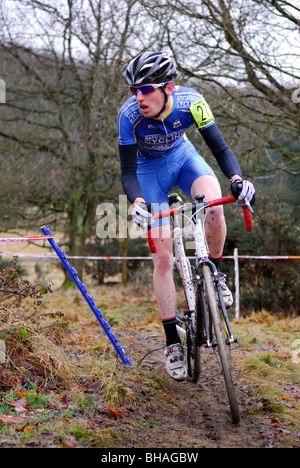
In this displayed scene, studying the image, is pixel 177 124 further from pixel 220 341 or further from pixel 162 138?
pixel 220 341

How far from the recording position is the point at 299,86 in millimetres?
8750

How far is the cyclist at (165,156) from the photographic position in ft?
12.6

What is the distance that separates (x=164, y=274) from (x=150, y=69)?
1.69 m

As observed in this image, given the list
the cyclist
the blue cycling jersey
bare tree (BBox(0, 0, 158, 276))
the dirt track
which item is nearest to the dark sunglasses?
the cyclist

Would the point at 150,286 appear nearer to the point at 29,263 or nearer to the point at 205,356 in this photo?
the point at 29,263

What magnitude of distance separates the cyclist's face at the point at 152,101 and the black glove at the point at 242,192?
38.9 inches

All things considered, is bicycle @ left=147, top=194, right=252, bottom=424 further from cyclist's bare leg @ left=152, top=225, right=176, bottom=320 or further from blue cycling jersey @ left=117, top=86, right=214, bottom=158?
blue cycling jersey @ left=117, top=86, right=214, bottom=158

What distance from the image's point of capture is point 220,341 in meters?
3.24

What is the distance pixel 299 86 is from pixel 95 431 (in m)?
7.56

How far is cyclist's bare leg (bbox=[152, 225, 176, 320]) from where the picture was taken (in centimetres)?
420

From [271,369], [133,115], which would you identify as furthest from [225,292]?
[133,115]

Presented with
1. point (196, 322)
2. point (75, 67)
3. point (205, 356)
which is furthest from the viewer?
point (75, 67)

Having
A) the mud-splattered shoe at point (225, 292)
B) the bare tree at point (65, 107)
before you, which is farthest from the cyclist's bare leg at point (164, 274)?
the bare tree at point (65, 107)

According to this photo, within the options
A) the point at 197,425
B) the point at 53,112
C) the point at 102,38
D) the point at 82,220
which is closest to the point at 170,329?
the point at 197,425
